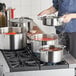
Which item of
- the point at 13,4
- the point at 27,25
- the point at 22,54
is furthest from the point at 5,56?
the point at 13,4

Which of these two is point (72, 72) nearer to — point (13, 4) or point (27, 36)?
point (27, 36)

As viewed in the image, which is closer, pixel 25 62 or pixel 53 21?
pixel 25 62

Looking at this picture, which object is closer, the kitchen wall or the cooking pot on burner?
the cooking pot on burner

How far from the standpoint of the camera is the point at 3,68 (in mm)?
1697

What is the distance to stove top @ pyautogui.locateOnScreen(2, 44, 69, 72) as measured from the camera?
5.47 feet

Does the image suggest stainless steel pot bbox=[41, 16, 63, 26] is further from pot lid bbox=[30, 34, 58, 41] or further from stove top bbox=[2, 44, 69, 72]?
stove top bbox=[2, 44, 69, 72]

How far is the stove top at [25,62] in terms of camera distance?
167cm

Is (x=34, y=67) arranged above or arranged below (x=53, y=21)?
below

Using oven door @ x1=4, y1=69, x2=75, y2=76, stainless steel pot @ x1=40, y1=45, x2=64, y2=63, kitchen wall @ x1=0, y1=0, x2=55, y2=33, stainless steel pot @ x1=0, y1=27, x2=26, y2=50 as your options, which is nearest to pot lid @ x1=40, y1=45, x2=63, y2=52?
stainless steel pot @ x1=40, y1=45, x2=64, y2=63

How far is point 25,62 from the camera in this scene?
1746 millimetres

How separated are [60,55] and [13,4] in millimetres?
2381

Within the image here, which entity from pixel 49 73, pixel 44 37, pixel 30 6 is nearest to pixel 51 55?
pixel 49 73

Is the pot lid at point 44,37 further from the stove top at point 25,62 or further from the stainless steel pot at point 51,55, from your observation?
the stainless steel pot at point 51,55

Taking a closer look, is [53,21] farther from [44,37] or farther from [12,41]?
[12,41]
